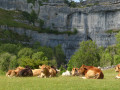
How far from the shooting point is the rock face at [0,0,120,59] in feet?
317

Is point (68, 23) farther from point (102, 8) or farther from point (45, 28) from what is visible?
point (102, 8)

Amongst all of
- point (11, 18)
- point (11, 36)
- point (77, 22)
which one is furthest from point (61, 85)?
Result: point (11, 18)

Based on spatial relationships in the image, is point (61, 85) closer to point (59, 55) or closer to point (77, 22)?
point (59, 55)

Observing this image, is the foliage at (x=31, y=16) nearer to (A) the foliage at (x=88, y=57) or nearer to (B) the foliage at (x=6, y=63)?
(A) the foliage at (x=88, y=57)

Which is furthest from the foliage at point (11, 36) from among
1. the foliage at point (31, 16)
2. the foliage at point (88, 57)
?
the foliage at point (88, 57)

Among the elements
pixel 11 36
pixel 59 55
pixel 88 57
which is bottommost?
pixel 59 55

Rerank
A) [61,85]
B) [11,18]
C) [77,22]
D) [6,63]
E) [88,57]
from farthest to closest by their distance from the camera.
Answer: [77,22]
[11,18]
[88,57]
[6,63]
[61,85]

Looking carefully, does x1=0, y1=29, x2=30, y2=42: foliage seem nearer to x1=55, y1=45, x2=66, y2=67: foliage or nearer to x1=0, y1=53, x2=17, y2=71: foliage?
x1=55, y1=45, x2=66, y2=67: foliage

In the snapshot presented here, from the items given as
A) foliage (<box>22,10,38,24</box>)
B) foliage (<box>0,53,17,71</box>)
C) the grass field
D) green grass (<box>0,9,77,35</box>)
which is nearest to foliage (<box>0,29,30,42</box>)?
green grass (<box>0,9,77,35</box>)

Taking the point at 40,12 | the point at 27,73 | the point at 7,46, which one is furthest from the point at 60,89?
the point at 40,12

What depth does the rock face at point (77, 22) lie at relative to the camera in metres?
96.7

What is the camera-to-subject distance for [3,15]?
331ft

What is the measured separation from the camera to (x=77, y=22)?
10288 cm

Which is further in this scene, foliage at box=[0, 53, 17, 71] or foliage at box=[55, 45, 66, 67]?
foliage at box=[55, 45, 66, 67]
